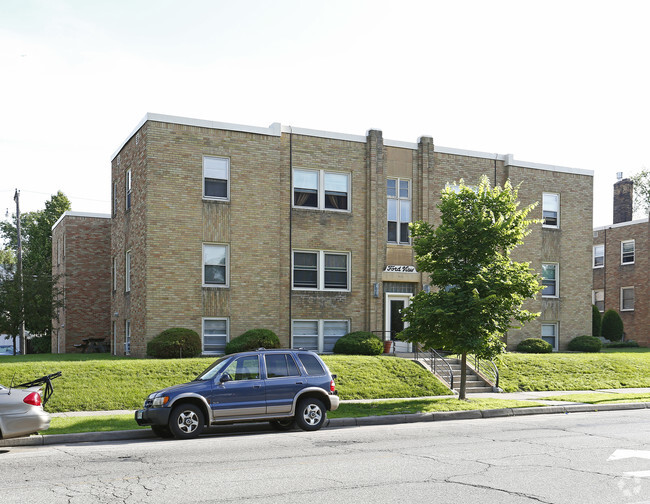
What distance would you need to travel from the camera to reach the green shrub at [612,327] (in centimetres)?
4406

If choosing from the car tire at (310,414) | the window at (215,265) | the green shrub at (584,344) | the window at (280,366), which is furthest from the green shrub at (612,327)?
the window at (280,366)

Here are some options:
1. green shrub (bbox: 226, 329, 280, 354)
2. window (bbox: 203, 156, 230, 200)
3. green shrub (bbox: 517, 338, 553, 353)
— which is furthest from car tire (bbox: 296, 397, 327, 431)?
green shrub (bbox: 517, 338, 553, 353)

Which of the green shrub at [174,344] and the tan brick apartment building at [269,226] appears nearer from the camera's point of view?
the green shrub at [174,344]

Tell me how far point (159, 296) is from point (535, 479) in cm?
1806

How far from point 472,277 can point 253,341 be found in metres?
8.70

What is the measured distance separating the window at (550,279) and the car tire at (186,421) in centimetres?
2251

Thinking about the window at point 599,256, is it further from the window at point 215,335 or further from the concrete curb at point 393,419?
the window at point 215,335

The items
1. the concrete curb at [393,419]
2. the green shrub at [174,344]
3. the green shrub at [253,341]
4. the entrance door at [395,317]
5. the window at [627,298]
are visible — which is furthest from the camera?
the window at [627,298]

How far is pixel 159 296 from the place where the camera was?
24.8 metres

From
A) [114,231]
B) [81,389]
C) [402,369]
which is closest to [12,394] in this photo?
[81,389]

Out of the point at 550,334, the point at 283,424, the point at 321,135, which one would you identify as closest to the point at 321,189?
the point at 321,135

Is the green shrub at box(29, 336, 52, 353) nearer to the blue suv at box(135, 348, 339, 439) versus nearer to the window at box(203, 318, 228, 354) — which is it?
the window at box(203, 318, 228, 354)

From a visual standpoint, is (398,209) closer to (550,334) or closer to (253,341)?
(253,341)

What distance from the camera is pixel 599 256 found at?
1914 inches
